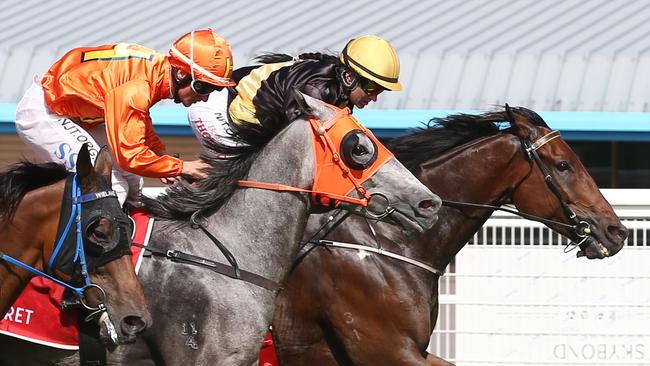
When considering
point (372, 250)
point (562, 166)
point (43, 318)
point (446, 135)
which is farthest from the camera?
point (446, 135)

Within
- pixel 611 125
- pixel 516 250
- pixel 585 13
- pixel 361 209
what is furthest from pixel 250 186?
pixel 585 13

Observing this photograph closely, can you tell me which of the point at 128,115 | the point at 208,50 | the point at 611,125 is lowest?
the point at 128,115

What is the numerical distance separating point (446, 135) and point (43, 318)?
219 centimetres

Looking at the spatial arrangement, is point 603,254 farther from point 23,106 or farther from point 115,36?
point 115,36

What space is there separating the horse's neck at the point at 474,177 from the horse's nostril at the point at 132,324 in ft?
6.27

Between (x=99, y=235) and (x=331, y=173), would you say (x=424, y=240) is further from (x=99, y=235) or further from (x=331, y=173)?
(x=99, y=235)

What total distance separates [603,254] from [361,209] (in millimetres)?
1644

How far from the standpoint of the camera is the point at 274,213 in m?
4.21

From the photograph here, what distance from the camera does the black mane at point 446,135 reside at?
5.49m

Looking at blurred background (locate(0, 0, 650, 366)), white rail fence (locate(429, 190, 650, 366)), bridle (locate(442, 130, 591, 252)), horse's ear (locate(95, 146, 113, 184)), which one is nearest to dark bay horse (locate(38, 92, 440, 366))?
horse's ear (locate(95, 146, 113, 184))

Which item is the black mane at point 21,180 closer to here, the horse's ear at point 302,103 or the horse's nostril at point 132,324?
the horse's nostril at point 132,324

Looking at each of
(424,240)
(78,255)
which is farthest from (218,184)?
(424,240)

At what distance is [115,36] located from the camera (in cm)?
979

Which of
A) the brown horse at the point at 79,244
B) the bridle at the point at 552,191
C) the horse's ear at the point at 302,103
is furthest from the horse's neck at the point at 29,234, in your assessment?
the bridle at the point at 552,191
